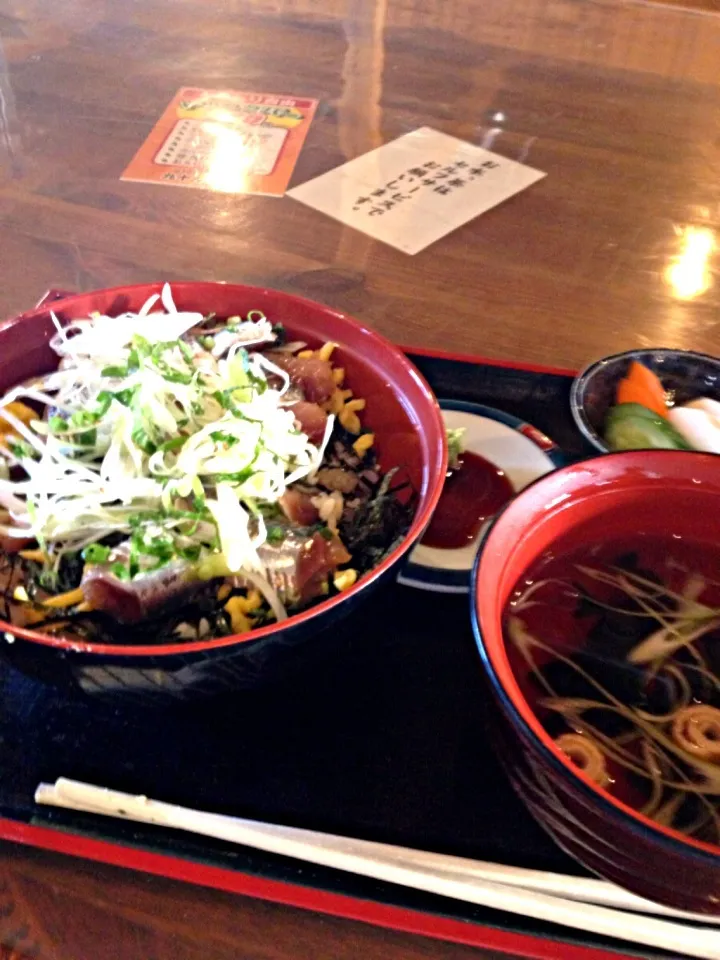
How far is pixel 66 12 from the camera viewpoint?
210 centimetres

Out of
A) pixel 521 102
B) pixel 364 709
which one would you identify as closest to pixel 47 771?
pixel 364 709

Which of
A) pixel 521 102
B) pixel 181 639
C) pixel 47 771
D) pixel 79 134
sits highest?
pixel 521 102

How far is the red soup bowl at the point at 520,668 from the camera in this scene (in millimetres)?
486

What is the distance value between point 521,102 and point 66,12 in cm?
126

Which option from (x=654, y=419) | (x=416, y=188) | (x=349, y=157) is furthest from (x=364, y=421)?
(x=349, y=157)

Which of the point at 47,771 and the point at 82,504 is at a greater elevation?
the point at 82,504

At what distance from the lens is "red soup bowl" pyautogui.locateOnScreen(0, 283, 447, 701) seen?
1.96ft

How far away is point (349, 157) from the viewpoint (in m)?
1.65

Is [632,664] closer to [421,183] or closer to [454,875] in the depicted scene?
[454,875]

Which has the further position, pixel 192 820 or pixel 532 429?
pixel 532 429

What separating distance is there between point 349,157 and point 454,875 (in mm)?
1448

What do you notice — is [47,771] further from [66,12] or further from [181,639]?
[66,12]

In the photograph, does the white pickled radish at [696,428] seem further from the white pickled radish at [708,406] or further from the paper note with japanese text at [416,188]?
the paper note with japanese text at [416,188]

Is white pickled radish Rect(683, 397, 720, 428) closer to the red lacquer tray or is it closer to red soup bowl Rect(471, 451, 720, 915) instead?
red soup bowl Rect(471, 451, 720, 915)
